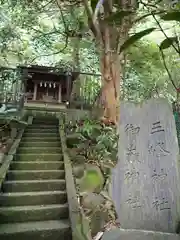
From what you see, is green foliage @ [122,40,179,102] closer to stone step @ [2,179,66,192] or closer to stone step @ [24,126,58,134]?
stone step @ [24,126,58,134]

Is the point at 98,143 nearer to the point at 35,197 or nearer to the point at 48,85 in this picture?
the point at 35,197

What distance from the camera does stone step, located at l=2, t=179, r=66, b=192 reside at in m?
3.99

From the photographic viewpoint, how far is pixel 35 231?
10.0ft

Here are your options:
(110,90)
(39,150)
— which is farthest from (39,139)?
(110,90)

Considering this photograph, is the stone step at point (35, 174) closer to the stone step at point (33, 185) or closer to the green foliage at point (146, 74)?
the stone step at point (33, 185)

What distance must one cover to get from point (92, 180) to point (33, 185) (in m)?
1.11

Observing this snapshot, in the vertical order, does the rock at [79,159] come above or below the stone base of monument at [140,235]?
above

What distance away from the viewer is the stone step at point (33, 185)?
3.99 m

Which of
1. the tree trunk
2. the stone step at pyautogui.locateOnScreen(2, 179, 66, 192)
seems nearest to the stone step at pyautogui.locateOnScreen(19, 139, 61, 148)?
the tree trunk

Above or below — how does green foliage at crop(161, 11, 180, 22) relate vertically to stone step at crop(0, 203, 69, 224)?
above

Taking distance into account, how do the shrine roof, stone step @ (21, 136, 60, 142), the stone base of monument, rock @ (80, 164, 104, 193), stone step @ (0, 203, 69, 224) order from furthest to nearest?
the shrine roof < stone step @ (21, 136, 60, 142) < rock @ (80, 164, 104, 193) < stone step @ (0, 203, 69, 224) < the stone base of monument

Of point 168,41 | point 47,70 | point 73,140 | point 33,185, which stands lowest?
point 33,185

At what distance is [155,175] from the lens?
2.63 m

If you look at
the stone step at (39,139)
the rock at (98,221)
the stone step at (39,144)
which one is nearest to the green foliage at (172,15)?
the rock at (98,221)
